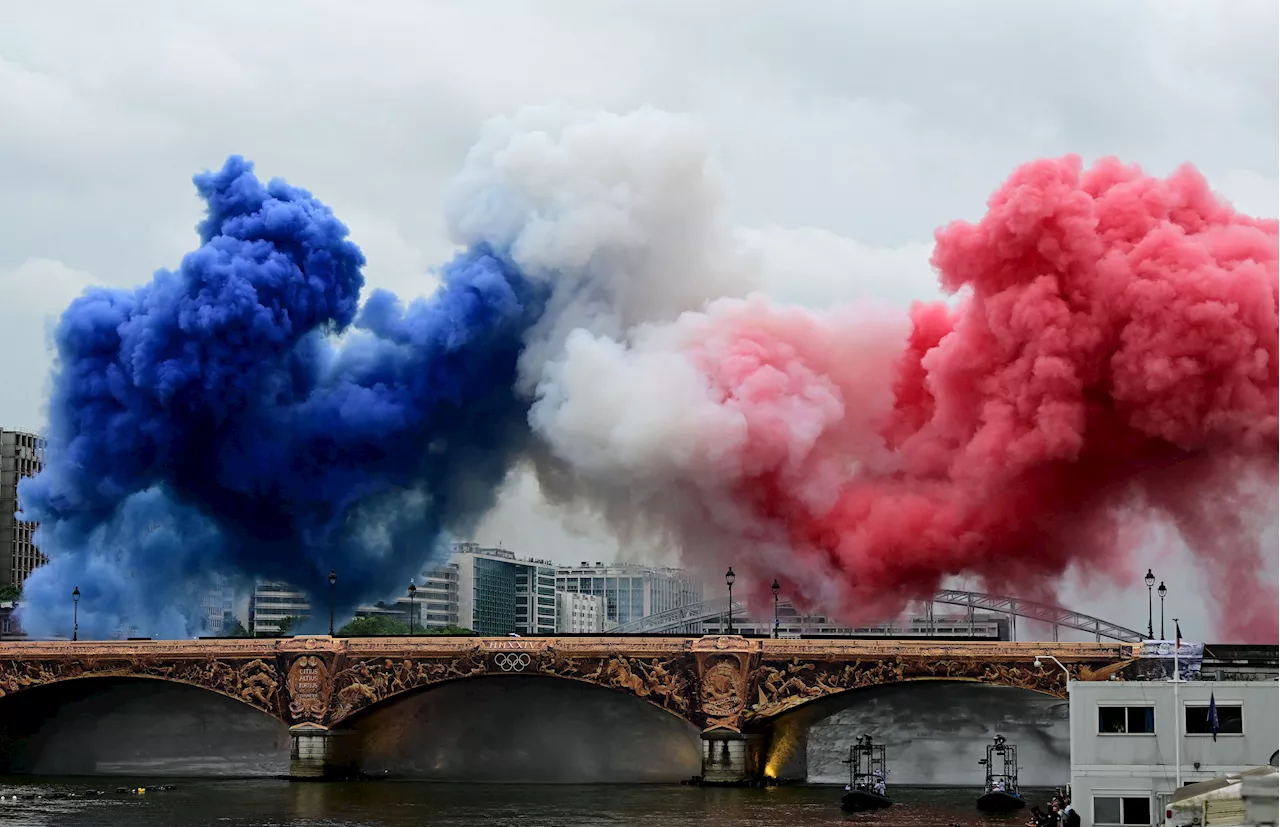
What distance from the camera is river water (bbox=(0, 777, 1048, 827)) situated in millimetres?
78562

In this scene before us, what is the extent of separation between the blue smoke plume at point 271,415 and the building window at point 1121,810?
53.7 metres

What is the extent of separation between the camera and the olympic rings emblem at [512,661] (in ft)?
323

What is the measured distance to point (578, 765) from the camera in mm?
105625

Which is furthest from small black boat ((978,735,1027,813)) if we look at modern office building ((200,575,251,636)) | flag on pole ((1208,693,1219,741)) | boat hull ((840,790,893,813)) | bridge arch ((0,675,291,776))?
modern office building ((200,575,251,636))

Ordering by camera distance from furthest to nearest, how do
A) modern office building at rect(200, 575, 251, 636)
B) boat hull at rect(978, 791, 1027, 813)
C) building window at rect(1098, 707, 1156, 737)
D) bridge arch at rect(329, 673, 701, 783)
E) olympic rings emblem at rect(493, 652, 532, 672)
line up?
1. modern office building at rect(200, 575, 251, 636)
2. bridge arch at rect(329, 673, 701, 783)
3. olympic rings emblem at rect(493, 652, 532, 672)
4. boat hull at rect(978, 791, 1027, 813)
5. building window at rect(1098, 707, 1156, 737)

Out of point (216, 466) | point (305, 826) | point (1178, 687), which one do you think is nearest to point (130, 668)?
point (216, 466)

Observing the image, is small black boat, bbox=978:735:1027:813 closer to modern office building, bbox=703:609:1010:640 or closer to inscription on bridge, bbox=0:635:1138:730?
inscription on bridge, bbox=0:635:1138:730

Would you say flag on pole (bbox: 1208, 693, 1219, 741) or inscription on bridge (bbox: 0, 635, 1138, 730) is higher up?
inscription on bridge (bbox: 0, 635, 1138, 730)

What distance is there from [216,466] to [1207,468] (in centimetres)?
5661

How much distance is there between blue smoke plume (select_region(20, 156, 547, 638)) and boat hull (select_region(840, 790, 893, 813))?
1304 inches

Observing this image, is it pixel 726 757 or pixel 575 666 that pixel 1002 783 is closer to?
pixel 726 757

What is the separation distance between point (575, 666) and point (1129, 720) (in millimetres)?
43667

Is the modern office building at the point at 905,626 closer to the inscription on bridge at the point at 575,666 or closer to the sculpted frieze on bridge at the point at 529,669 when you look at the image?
the sculpted frieze on bridge at the point at 529,669

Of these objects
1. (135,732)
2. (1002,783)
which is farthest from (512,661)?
(135,732)
